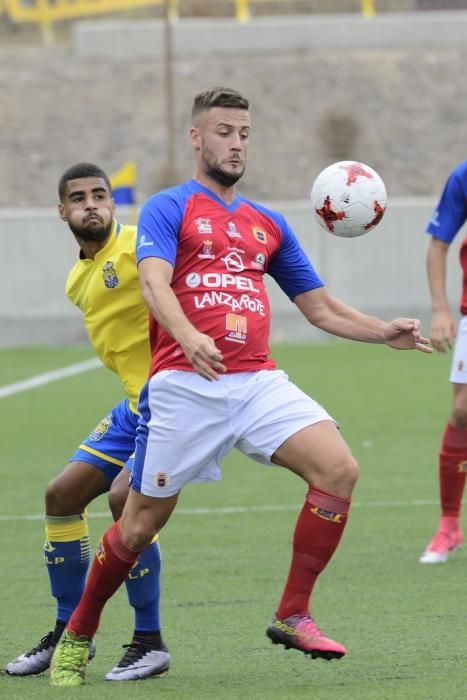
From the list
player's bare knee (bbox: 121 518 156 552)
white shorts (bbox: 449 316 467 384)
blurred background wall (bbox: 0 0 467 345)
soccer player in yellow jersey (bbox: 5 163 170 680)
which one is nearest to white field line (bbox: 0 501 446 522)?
white shorts (bbox: 449 316 467 384)

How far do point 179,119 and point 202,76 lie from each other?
1.90 metres

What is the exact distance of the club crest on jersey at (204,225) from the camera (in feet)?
18.1

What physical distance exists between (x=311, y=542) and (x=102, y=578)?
2.67 ft

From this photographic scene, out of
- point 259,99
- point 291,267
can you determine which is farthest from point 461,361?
point 259,99

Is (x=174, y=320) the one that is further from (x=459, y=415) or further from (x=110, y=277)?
(x=459, y=415)

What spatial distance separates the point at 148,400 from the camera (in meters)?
5.51

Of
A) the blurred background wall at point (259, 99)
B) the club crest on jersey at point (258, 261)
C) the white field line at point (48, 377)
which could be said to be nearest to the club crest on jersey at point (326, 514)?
the club crest on jersey at point (258, 261)

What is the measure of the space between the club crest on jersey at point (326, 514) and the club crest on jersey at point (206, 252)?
98 cm

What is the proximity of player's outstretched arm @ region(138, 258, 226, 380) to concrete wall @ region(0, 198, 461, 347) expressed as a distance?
1640cm

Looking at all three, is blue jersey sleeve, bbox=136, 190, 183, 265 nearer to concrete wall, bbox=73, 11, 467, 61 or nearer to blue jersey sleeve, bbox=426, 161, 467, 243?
blue jersey sleeve, bbox=426, 161, 467, 243

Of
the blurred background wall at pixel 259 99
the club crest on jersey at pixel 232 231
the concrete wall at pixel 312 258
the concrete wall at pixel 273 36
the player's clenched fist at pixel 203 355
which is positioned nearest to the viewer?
the player's clenched fist at pixel 203 355

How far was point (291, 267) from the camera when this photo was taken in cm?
592

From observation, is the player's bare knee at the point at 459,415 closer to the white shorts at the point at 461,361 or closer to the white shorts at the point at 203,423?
the white shorts at the point at 461,361

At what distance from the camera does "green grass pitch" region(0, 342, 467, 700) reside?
5.60 m
